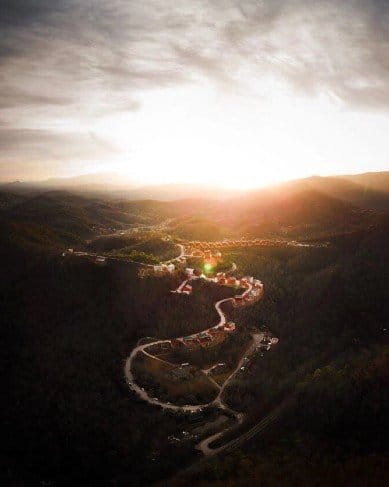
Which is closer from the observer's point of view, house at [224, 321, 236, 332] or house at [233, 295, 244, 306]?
house at [224, 321, 236, 332]

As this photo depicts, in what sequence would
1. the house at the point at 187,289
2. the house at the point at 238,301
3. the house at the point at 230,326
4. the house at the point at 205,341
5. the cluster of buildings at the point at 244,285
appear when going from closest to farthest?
the house at the point at 205,341
the house at the point at 230,326
the house at the point at 238,301
the house at the point at 187,289
the cluster of buildings at the point at 244,285

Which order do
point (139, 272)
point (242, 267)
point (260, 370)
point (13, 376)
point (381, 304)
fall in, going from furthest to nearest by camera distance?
point (242, 267) < point (139, 272) < point (381, 304) < point (260, 370) < point (13, 376)

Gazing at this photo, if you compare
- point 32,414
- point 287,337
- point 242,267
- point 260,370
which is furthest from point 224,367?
point 242,267

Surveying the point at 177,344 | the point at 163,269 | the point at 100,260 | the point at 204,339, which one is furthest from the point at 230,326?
the point at 100,260

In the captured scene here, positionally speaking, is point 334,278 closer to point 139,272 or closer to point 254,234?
point 139,272

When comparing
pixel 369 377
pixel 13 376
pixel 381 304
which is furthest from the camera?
pixel 381 304

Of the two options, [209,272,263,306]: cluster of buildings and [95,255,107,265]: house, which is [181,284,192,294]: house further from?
[95,255,107,265]: house

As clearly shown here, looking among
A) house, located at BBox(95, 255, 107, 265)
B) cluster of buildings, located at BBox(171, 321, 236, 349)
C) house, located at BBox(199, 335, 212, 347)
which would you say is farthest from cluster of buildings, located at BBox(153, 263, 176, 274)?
house, located at BBox(199, 335, 212, 347)

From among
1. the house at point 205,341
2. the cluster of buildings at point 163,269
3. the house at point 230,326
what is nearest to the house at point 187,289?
the cluster of buildings at point 163,269

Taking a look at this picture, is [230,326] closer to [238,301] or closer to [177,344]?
[238,301]

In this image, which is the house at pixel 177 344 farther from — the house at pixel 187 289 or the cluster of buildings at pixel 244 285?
the cluster of buildings at pixel 244 285

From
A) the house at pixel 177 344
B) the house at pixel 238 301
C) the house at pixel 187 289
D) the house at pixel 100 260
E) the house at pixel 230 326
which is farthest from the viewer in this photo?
the house at pixel 100 260
